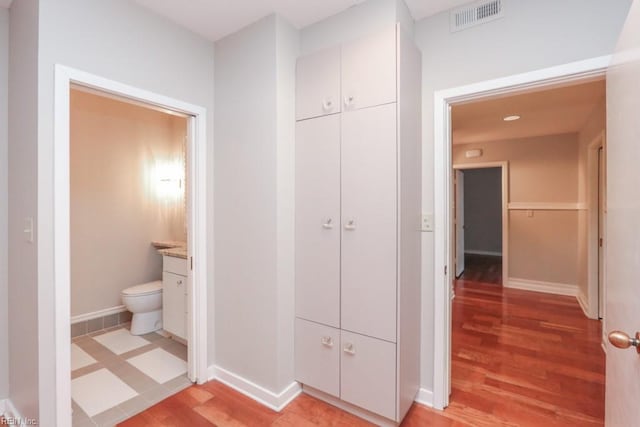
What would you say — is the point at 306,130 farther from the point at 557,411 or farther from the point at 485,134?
the point at 485,134

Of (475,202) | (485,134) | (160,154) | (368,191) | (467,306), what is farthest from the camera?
(475,202)

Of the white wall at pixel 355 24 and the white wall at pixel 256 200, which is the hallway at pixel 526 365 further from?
the white wall at pixel 355 24

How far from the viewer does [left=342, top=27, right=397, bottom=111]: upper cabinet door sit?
1.66m

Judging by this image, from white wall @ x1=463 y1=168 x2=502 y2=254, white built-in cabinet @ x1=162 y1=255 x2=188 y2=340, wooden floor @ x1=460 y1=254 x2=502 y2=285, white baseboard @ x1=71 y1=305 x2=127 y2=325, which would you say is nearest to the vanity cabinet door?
white built-in cabinet @ x1=162 y1=255 x2=188 y2=340

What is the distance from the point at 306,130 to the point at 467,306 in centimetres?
339

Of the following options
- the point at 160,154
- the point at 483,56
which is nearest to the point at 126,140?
the point at 160,154

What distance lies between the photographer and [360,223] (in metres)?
1.78

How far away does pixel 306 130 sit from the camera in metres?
1.99

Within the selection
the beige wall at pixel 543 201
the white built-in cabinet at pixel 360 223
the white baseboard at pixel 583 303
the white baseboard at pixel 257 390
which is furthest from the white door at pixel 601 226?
the white baseboard at pixel 257 390

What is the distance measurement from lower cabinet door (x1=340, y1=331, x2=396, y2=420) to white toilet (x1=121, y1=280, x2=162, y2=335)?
2.08 m

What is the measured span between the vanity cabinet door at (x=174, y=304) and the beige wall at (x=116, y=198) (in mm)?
817

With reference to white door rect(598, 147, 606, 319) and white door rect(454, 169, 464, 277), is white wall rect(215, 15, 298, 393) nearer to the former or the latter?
white door rect(598, 147, 606, 319)

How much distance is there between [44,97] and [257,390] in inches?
81.0

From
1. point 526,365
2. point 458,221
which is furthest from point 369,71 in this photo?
point 458,221
